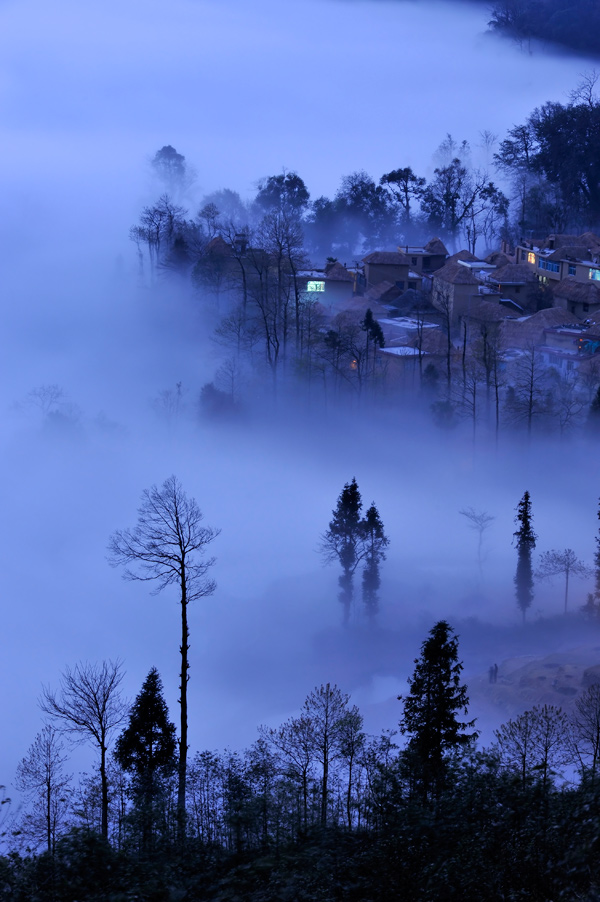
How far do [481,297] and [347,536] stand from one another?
20.4 metres

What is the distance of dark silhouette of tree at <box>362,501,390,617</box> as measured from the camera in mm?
26438

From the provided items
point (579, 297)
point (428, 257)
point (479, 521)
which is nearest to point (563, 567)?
point (479, 521)

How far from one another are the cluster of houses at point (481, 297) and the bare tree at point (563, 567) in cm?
1130

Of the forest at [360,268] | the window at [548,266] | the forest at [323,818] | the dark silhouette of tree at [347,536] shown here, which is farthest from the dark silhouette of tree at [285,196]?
the forest at [323,818]

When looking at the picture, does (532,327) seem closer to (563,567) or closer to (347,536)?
(563,567)

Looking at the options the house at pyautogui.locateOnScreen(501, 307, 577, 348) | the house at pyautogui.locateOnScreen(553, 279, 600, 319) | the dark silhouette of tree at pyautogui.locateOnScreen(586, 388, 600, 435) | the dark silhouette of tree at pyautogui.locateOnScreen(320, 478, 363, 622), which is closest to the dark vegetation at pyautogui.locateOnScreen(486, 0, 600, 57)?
the house at pyautogui.locateOnScreen(553, 279, 600, 319)

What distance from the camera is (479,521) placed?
98.0 ft

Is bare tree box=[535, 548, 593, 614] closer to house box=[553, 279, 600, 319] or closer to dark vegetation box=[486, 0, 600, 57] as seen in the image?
house box=[553, 279, 600, 319]

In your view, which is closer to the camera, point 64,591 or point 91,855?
point 91,855

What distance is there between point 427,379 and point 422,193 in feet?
94.8

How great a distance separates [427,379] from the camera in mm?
37562

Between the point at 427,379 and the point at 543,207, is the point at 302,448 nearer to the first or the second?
the point at 427,379

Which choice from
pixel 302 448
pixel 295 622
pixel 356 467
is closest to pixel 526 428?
pixel 356 467

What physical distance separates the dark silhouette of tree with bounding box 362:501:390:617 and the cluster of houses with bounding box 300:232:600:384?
13.3 m
